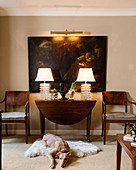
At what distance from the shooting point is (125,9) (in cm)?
389

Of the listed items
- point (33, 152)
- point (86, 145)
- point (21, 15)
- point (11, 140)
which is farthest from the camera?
point (21, 15)

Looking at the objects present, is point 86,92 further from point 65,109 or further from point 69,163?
point 69,163

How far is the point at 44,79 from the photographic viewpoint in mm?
3777

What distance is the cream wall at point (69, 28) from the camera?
13.1ft

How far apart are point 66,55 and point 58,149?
184 cm

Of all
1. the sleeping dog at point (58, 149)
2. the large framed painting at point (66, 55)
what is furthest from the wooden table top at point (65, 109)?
the large framed painting at point (66, 55)

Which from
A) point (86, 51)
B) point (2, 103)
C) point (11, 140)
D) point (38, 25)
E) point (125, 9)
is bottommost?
point (11, 140)

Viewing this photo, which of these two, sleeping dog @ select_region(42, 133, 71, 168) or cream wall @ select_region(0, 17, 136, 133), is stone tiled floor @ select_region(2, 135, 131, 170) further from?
cream wall @ select_region(0, 17, 136, 133)

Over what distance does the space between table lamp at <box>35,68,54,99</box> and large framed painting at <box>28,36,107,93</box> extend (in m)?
0.22

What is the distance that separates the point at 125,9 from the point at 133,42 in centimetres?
63

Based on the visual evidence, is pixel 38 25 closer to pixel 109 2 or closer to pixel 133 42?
pixel 109 2

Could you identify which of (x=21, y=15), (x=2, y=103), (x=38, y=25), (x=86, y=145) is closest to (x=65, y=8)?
(x=38, y=25)

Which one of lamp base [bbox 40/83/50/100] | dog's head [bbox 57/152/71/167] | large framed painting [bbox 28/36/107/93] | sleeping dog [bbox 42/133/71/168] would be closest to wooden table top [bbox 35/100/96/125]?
lamp base [bbox 40/83/50/100]

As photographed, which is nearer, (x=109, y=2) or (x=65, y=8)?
(x=109, y=2)
